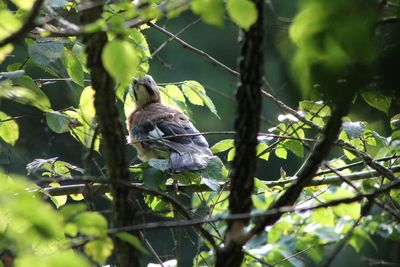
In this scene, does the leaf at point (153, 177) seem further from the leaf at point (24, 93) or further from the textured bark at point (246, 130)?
the textured bark at point (246, 130)

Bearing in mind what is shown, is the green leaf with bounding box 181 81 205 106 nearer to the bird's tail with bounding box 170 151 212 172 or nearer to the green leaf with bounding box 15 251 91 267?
the bird's tail with bounding box 170 151 212 172

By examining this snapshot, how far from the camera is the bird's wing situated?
10.9ft

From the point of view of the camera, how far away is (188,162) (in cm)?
334

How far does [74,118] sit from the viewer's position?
9.39 feet

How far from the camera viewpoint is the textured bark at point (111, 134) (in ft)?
5.24

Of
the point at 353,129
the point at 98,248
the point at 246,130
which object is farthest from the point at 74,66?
the point at 98,248

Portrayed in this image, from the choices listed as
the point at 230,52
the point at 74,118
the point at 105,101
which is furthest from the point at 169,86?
the point at 230,52

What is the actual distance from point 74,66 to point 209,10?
54.0 inches

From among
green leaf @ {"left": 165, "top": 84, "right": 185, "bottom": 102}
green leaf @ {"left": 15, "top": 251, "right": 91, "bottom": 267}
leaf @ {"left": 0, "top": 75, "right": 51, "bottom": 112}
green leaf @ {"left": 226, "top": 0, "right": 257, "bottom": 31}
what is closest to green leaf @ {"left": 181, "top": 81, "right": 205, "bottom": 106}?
green leaf @ {"left": 165, "top": 84, "right": 185, "bottom": 102}

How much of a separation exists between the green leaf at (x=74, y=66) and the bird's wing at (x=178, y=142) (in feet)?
2.03

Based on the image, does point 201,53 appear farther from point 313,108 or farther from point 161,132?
point 161,132

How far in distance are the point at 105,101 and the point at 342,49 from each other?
2.10 ft

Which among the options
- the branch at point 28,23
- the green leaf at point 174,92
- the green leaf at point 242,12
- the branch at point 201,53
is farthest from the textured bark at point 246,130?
the green leaf at point 174,92

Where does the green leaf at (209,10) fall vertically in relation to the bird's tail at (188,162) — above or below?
above
